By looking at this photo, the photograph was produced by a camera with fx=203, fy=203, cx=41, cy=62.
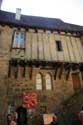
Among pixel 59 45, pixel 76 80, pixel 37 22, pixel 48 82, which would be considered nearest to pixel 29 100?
pixel 48 82

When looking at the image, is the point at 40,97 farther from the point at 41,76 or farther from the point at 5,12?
the point at 5,12

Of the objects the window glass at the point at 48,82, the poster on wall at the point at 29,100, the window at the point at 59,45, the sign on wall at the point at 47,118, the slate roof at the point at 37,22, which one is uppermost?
the slate roof at the point at 37,22

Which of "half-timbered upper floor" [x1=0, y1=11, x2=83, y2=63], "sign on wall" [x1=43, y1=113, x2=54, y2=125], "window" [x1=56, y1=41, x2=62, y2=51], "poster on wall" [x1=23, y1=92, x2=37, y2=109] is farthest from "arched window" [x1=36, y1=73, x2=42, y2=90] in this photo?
"window" [x1=56, y1=41, x2=62, y2=51]

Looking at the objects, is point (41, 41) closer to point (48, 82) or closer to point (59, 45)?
point (59, 45)

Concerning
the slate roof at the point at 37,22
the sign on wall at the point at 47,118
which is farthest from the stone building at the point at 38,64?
the sign on wall at the point at 47,118

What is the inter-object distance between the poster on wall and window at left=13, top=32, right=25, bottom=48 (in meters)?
3.98

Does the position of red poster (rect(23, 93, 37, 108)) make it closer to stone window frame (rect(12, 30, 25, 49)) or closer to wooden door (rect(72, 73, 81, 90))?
wooden door (rect(72, 73, 81, 90))

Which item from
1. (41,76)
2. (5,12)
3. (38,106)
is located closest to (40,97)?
(38,106)

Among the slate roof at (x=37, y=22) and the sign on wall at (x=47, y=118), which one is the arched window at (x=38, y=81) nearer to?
the sign on wall at (x=47, y=118)

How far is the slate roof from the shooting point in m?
16.7

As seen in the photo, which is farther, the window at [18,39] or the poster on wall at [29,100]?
the window at [18,39]

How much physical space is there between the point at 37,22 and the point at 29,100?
8.03 meters

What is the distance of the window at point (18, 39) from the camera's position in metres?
16.0

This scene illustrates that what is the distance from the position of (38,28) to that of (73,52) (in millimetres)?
3586
